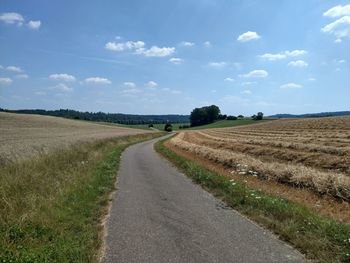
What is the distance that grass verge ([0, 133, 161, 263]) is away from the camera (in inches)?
255

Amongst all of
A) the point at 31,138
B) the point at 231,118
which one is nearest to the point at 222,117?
the point at 231,118

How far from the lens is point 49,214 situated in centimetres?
880

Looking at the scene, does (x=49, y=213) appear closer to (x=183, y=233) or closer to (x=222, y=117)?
(x=183, y=233)

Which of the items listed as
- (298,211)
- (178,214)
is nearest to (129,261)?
(178,214)

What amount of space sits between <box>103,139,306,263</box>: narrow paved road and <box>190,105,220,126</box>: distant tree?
163m

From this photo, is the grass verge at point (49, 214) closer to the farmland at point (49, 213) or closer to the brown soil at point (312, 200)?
the farmland at point (49, 213)

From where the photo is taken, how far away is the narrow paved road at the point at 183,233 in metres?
6.55

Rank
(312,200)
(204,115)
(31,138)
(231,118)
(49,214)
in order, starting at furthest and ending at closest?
(204,115) < (231,118) < (31,138) < (312,200) < (49,214)

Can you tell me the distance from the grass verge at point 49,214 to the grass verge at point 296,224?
3.65 m

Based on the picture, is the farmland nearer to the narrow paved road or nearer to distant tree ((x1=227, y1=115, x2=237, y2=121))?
the narrow paved road

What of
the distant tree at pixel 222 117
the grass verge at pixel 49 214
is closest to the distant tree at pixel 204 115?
the distant tree at pixel 222 117

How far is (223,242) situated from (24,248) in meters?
3.57

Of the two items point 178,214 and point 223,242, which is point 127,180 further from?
point 223,242

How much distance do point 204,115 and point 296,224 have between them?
168 m
